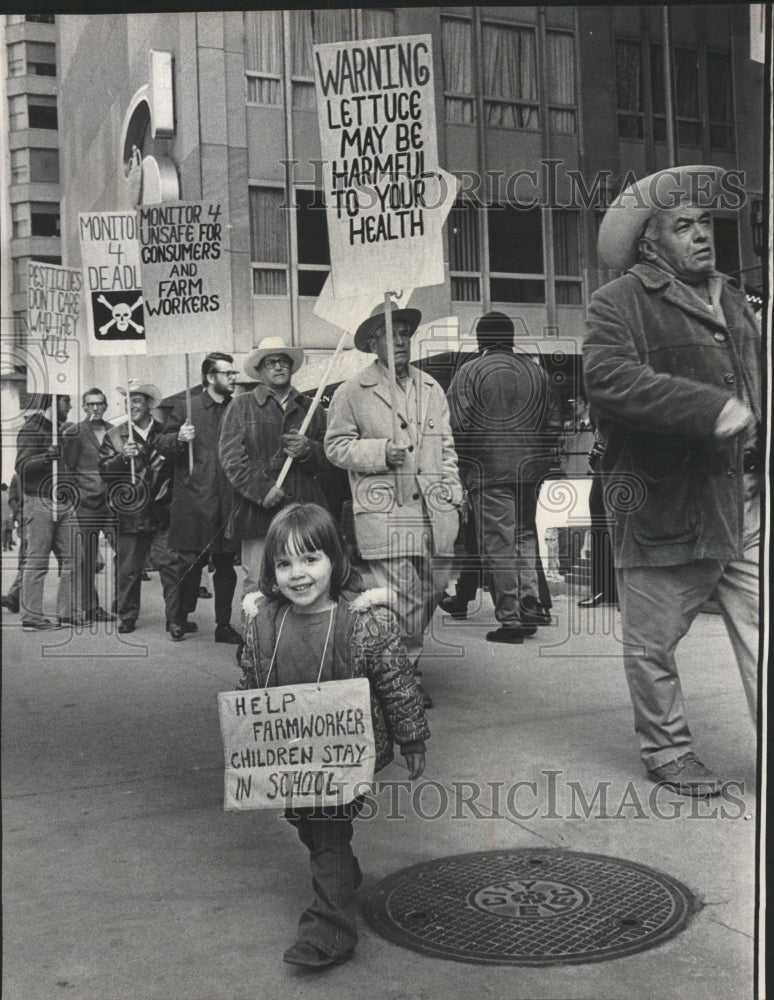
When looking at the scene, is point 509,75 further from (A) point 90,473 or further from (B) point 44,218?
(A) point 90,473

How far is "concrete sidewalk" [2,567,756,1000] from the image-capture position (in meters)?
3.45

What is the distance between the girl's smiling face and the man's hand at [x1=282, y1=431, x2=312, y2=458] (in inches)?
26.5

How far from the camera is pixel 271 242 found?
164 inches

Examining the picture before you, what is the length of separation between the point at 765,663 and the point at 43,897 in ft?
8.23

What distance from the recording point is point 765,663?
158 inches

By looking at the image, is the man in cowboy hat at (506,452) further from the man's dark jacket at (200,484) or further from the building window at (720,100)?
the building window at (720,100)

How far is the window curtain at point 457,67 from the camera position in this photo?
13.5 ft

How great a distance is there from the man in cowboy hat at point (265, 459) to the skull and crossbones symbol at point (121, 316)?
47cm

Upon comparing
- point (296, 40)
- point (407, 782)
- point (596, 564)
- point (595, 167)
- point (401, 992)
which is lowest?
point (401, 992)

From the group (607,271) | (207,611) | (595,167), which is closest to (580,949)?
(207,611)

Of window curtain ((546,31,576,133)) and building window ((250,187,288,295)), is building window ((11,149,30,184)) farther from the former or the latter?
window curtain ((546,31,576,133))

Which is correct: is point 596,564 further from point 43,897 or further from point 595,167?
point 43,897

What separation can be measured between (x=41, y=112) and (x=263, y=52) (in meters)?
→ 0.85

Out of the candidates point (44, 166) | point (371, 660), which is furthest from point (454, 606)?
point (44, 166)
